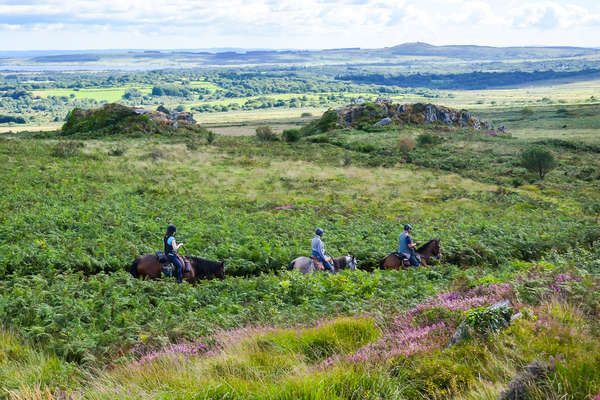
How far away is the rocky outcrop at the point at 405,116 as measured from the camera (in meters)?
82.1

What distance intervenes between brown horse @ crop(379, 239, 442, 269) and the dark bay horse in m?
1.19

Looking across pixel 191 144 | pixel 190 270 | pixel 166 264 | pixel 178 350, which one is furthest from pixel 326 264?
pixel 191 144

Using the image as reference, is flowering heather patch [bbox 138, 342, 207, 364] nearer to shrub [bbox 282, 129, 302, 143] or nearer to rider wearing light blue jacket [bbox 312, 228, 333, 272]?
rider wearing light blue jacket [bbox 312, 228, 333, 272]

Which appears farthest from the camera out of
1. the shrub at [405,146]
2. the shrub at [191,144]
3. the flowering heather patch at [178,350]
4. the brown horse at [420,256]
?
the shrub at [405,146]

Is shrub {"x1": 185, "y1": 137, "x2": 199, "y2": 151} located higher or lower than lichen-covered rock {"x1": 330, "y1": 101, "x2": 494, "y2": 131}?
lower

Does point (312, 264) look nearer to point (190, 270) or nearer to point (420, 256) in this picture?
point (190, 270)

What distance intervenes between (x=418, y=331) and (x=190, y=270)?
911cm

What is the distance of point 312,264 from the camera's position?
15.6 m

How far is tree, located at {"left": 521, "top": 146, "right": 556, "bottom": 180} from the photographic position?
141 ft

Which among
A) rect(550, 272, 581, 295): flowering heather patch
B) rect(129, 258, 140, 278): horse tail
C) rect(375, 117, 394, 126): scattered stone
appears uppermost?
rect(375, 117, 394, 126): scattered stone

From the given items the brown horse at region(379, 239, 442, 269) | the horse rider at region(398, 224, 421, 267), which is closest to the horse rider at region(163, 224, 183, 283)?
the brown horse at region(379, 239, 442, 269)

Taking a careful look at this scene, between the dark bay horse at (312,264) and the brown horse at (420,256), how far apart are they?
1191 millimetres

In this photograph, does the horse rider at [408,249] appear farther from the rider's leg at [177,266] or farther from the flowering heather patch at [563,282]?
the rider's leg at [177,266]

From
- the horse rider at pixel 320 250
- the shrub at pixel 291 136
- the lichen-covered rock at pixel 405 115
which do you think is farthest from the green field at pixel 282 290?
the lichen-covered rock at pixel 405 115
